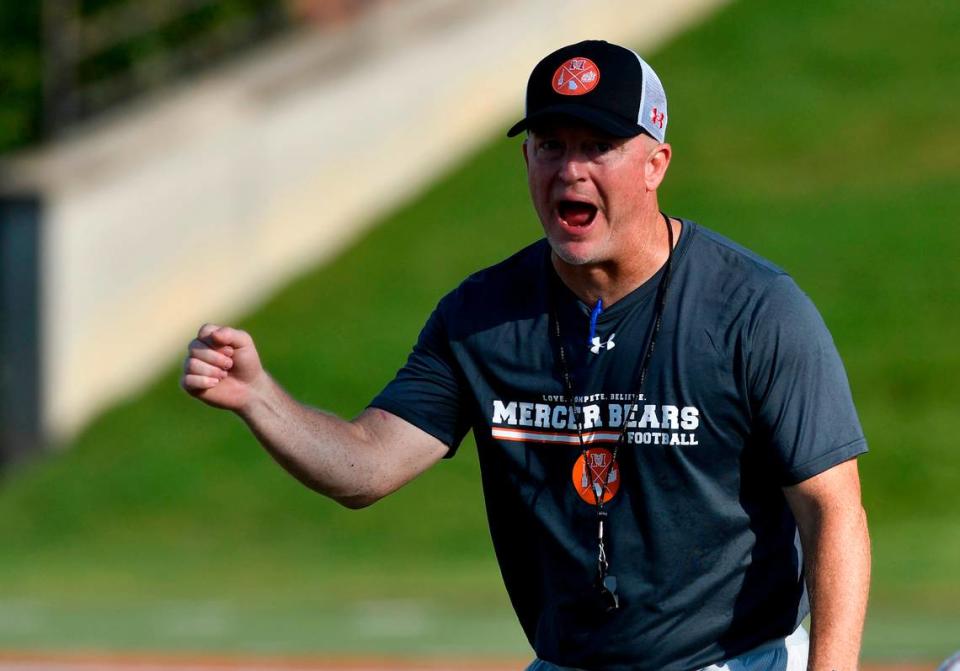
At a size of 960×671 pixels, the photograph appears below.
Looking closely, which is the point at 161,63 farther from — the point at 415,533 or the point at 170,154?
the point at 415,533

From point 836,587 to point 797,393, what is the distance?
0.44 m

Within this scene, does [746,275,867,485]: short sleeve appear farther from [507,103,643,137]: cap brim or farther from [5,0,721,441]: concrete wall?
[5,0,721,441]: concrete wall

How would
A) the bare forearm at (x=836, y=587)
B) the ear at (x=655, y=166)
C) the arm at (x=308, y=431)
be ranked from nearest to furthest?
the bare forearm at (x=836, y=587) < the arm at (x=308, y=431) < the ear at (x=655, y=166)

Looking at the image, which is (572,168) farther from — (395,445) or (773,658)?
(773,658)

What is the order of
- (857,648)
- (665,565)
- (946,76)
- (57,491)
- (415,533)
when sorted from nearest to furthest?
(857,648) < (665,565) < (415,533) < (57,491) < (946,76)

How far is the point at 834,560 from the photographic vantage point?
4.27 m

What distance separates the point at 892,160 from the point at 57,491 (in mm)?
13468

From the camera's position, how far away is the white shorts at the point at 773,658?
454 cm

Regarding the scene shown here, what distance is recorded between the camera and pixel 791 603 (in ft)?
15.1

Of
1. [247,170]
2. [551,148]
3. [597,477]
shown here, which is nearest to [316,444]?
[597,477]

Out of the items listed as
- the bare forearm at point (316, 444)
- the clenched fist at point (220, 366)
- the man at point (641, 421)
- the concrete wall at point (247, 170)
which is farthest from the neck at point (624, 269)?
the concrete wall at point (247, 170)

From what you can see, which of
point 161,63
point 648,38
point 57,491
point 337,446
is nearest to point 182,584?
point 57,491

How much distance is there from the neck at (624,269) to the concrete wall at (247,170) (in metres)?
19.0

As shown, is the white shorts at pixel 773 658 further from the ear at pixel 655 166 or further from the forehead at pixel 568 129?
the forehead at pixel 568 129
